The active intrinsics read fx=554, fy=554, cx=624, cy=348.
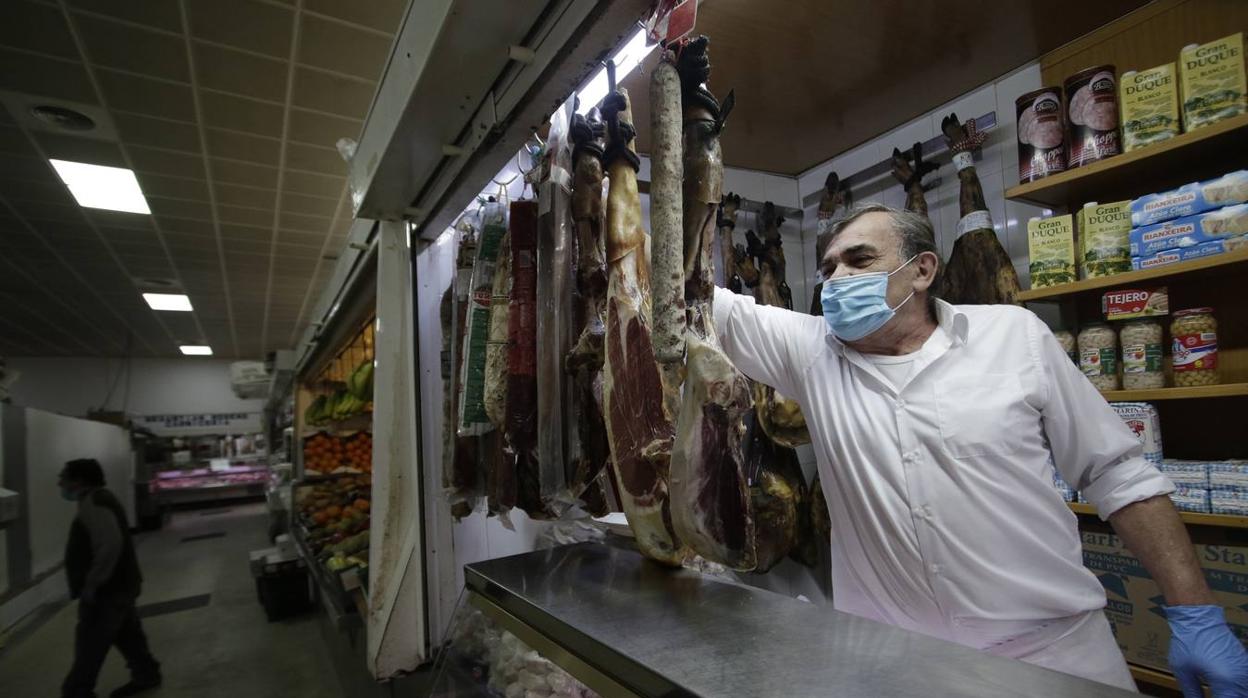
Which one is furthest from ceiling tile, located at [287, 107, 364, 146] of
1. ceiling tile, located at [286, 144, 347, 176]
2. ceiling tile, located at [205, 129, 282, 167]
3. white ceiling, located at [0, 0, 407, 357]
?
ceiling tile, located at [205, 129, 282, 167]

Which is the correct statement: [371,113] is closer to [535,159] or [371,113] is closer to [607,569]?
[535,159]

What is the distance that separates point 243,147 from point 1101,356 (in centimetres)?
583

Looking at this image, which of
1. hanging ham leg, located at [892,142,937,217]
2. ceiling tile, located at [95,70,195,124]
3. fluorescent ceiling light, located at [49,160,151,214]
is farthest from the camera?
fluorescent ceiling light, located at [49,160,151,214]

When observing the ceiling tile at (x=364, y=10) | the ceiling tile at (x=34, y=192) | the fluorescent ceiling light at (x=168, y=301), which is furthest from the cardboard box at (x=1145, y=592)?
the fluorescent ceiling light at (x=168, y=301)

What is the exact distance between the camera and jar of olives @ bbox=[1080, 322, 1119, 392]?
2.15 metres

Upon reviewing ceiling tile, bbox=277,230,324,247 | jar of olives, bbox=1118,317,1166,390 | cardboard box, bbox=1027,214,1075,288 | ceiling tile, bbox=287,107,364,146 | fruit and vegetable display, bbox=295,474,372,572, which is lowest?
fruit and vegetable display, bbox=295,474,372,572

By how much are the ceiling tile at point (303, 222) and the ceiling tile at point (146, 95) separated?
198cm

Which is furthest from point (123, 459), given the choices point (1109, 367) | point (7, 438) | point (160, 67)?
point (1109, 367)

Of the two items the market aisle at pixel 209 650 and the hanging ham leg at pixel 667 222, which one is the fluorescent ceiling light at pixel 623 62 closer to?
the hanging ham leg at pixel 667 222

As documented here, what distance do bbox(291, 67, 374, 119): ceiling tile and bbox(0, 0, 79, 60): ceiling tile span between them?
45.4 inches

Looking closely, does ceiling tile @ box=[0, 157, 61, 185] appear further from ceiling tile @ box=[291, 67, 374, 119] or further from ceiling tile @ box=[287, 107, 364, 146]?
ceiling tile @ box=[291, 67, 374, 119]

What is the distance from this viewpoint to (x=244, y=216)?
19.7 ft

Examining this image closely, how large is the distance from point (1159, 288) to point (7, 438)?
11467mm

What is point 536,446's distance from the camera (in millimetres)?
1419
